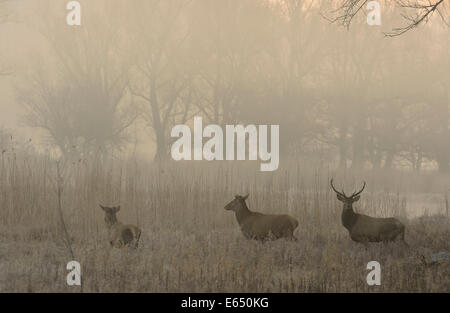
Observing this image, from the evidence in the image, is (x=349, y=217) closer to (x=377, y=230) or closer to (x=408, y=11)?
(x=377, y=230)

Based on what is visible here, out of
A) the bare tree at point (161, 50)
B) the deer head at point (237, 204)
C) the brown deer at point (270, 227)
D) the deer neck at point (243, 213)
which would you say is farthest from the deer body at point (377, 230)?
the bare tree at point (161, 50)

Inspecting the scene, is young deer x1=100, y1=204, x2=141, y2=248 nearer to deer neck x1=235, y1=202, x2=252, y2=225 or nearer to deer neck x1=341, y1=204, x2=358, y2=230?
deer neck x1=235, y1=202, x2=252, y2=225

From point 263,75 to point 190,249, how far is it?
18693 mm

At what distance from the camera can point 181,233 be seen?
32.1 feet

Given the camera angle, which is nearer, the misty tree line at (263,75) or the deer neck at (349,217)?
the deer neck at (349,217)

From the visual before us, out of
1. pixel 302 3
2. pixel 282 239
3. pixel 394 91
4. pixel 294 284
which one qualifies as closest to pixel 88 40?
pixel 302 3

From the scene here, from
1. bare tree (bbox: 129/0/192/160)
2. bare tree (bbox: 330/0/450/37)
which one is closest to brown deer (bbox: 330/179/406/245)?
bare tree (bbox: 330/0/450/37)

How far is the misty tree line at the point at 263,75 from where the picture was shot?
24.6 m

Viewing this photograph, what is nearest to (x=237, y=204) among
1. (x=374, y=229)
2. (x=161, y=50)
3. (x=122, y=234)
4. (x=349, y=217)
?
(x=349, y=217)

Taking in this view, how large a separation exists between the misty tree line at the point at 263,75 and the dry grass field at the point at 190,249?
11.9 meters

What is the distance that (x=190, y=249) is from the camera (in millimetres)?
8148

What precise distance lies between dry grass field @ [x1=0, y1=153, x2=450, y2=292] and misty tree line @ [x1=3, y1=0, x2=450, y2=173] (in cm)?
1194

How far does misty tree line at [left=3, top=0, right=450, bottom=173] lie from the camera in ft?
80.8

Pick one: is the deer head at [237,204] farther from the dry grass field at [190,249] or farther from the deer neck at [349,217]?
the deer neck at [349,217]
